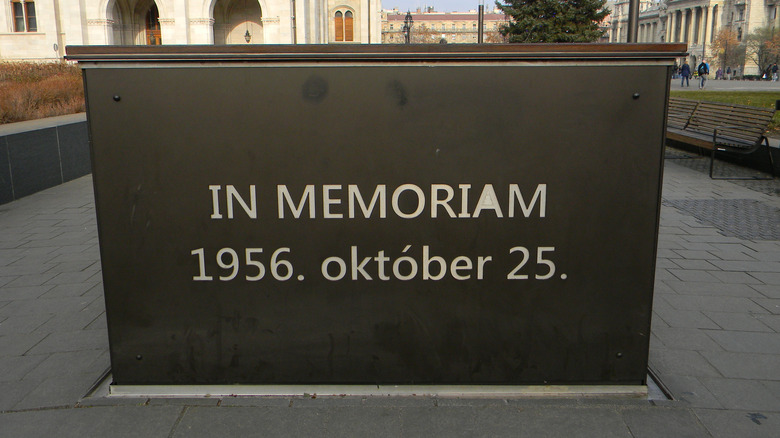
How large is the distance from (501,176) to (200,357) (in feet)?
4.97

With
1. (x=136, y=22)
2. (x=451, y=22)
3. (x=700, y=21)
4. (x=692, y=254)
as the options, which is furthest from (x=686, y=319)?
(x=451, y=22)

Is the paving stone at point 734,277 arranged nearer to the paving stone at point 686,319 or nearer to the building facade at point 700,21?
the paving stone at point 686,319

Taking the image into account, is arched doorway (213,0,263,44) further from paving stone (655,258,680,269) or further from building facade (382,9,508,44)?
building facade (382,9,508,44)

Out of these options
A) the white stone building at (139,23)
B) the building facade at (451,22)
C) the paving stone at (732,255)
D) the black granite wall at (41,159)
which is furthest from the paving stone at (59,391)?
the building facade at (451,22)

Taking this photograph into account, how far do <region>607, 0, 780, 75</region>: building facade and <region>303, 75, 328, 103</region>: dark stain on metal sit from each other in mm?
103697

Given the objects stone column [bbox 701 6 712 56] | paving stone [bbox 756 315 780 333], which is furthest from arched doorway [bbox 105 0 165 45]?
stone column [bbox 701 6 712 56]

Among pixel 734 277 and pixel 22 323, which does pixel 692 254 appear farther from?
pixel 22 323

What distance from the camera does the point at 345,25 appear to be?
71250mm

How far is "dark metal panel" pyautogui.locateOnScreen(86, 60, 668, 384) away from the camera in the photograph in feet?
8.80

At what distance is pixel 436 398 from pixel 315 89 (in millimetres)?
1443

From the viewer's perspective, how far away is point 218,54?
262 cm

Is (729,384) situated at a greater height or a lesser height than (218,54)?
lesser

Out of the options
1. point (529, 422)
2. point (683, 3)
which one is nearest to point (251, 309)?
point (529, 422)

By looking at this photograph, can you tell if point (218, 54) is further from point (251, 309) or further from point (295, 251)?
point (251, 309)
